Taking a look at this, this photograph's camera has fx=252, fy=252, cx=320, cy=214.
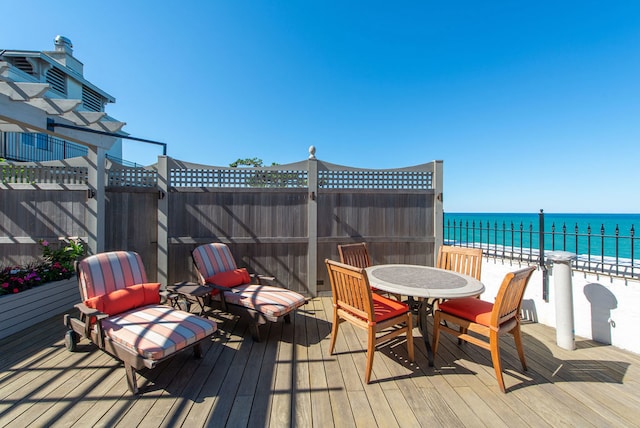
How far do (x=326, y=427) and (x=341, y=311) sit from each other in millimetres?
1025

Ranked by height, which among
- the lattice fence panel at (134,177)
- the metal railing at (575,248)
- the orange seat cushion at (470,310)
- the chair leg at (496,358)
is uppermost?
the lattice fence panel at (134,177)

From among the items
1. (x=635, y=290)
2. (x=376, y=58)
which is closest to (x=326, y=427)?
(x=635, y=290)

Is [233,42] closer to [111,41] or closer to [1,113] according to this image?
[111,41]

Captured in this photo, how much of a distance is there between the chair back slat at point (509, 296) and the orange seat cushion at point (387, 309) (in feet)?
2.41

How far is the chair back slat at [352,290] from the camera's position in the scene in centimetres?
214

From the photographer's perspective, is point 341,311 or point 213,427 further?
point 341,311

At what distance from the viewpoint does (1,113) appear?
2771 millimetres

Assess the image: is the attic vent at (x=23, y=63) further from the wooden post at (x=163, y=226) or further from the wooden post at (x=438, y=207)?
the wooden post at (x=438, y=207)

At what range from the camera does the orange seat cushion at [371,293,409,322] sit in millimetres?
2309

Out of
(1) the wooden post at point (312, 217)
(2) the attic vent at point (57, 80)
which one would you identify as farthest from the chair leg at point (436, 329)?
(2) the attic vent at point (57, 80)

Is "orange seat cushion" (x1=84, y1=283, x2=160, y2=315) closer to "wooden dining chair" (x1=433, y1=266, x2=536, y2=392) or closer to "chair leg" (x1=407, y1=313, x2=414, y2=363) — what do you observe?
"chair leg" (x1=407, y1=313, x2=414, y2=363)

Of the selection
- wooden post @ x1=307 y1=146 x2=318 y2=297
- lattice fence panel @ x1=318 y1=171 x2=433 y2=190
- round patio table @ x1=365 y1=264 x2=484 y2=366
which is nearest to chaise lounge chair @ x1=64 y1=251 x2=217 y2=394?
round patio table @ x1=365 y1=264 x2=484 y2=366

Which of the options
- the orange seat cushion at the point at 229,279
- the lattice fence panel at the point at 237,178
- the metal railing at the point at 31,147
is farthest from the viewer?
the metal railing at the point at 31,147

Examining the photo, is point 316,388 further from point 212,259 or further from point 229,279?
point 212,259
